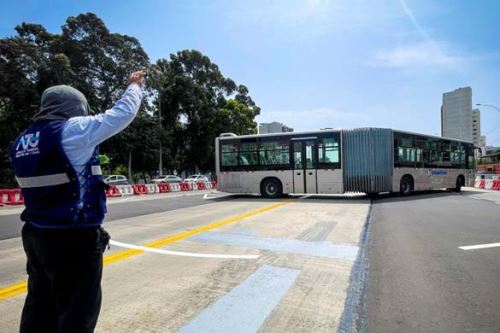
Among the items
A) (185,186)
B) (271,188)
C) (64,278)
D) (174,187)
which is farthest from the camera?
(185,186)

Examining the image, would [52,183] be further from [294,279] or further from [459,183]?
[459,183]

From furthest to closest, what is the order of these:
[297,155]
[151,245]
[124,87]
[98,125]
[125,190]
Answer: [124,87] < [125,190] < [297,155] < [151,245] < [98,125]

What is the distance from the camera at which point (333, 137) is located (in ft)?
59.2

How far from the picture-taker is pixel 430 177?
2014cm

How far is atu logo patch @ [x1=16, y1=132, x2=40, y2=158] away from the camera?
2252mm

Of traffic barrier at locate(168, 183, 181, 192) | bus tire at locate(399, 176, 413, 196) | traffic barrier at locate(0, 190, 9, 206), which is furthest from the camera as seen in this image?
traffic barrier at locate(168, 183, 181, 192)

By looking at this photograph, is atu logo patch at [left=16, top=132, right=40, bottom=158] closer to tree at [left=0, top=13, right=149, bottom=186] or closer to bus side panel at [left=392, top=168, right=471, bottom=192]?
bus side panel at [left=392, top=168, right=471, bottom=192]

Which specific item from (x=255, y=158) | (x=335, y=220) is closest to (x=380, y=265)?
(x=335, y=220)

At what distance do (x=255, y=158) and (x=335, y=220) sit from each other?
9.33m

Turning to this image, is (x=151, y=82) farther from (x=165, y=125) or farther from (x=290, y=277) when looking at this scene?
(x=290, y=277)

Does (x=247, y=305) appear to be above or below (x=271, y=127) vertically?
below

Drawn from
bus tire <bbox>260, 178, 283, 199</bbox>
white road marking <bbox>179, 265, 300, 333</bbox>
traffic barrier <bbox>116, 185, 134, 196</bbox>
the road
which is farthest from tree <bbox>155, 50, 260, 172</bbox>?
white road marking <bbox>179, 265, 300, 333</bbox>

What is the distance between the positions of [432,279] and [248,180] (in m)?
14.7

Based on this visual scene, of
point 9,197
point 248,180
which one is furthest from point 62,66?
point 248,180
